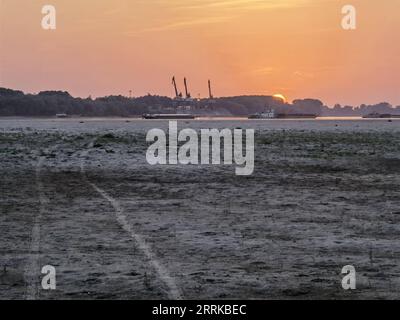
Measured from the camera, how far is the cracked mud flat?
1131cm

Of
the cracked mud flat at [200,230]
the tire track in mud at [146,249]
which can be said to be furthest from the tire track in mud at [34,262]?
the tire track in mud at [146,249]

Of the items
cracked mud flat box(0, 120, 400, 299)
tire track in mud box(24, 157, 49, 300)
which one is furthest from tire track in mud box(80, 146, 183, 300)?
tire track in mud box(24, 157, 49, 300)

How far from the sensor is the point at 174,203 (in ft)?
70.5

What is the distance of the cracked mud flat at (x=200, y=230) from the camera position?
11312 millimetres

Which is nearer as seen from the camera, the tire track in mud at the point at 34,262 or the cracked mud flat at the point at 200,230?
the tire track in mud at the point at 34,262

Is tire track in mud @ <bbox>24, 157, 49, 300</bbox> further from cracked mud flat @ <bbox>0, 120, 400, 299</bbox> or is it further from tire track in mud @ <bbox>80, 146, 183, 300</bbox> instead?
tire track in mud @ <bbox>80, 146, 183, 300</bbox>

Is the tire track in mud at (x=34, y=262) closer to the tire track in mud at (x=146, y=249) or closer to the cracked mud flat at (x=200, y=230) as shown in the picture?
the cracked mud flat at (x=200, y=230)

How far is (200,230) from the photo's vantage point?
16516mm

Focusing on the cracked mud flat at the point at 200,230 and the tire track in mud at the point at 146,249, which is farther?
the cracked mud flat at the point at 200,230

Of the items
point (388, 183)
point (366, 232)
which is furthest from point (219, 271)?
point (388, 183)
